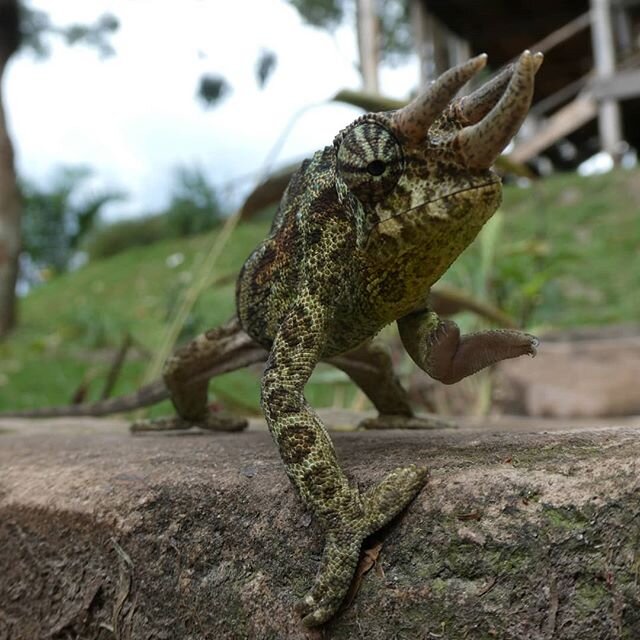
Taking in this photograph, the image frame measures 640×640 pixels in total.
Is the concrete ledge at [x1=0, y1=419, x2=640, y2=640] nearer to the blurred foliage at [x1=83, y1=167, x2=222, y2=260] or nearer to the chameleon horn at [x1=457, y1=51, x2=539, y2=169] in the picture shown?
the chameleon horn at [x1=457, y1=51, x2=539, y2=169]

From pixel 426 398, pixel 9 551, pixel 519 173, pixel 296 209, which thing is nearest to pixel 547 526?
pixel 296 209

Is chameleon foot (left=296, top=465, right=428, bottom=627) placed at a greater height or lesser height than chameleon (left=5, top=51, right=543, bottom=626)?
lesser

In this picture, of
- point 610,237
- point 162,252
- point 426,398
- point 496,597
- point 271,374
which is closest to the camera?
point 496,597

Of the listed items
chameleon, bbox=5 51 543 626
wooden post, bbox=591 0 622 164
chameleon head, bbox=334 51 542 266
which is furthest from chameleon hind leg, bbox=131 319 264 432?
wooden post, bbox=591 0 622 164

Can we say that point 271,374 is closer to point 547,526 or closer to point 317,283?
point 317,283

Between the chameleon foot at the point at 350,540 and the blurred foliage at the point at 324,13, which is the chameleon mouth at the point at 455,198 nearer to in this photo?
the chameleon foot at the point at 350,540

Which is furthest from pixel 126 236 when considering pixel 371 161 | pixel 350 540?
pixel 350 540
